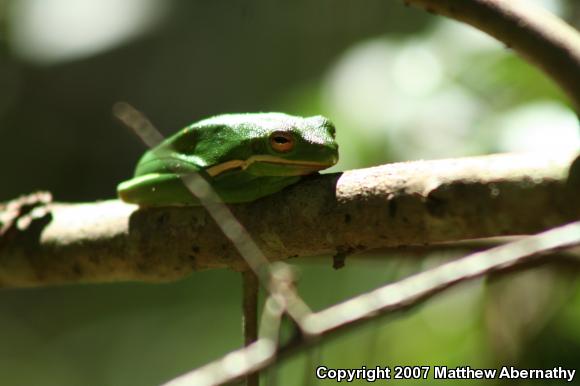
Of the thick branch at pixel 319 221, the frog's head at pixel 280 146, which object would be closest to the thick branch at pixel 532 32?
the thick branch at pixel 319 221

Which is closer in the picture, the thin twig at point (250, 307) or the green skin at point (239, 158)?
the thin twig at point (250, 307)

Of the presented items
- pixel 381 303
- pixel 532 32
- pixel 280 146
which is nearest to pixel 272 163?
pixel 280 146

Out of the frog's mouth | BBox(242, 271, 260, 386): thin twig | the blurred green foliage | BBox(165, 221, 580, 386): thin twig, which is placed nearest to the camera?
BBox(165, 221, 580, 386): thin twig

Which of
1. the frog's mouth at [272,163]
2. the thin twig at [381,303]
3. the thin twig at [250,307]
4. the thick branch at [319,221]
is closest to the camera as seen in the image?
the thin twig at [381,303]

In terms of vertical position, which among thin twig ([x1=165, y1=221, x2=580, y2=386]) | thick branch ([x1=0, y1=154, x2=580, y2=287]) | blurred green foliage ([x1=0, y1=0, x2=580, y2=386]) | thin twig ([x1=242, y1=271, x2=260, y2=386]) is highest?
blurred green foliage ([x1=0, y1=0, x2=580, y2=386])

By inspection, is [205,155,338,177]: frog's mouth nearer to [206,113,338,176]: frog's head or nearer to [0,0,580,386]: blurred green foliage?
[206,113,338,176]: frog's head

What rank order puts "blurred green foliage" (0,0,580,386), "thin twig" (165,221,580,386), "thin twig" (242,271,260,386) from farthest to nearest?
"blurred green foliage" (0,0,580,386) → "thin twig" (242,271,260,386) → "thin twig" (165,221,580,386)

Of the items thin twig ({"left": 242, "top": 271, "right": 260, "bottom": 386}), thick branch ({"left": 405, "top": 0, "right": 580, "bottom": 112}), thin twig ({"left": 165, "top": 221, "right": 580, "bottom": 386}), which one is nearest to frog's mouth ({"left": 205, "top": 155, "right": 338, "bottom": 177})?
thin twig ({"left": 242, "top": 271, "right": 260, "bottom": 386})

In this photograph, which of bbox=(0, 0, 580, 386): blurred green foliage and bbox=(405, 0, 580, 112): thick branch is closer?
bbox=(405, 0, 580, 112): thick branch

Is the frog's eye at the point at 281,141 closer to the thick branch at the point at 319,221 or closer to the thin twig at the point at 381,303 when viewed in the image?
the thick branch at the point at 319,221
